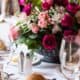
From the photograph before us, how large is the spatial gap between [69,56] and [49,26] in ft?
0.58

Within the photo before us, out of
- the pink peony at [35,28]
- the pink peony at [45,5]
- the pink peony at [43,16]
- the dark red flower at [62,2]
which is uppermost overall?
the dark red flower at [62,2]

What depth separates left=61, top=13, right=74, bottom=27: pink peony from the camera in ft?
4.01

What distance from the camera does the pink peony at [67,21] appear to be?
1.22 metres

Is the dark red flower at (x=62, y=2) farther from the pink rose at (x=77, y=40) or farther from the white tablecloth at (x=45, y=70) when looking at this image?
the white tablecloth at (x=45, y=70)

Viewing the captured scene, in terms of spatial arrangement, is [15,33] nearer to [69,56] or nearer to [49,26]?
[49,26]

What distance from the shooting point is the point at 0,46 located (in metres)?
1.51

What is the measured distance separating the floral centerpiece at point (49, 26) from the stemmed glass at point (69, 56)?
3cm

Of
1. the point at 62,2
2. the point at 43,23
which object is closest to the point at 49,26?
the point at 43,23

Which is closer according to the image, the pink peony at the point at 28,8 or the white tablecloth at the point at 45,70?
the white tablecloth at the point at 45,70

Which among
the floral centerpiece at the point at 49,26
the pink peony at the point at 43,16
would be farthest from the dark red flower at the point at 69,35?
the pink peony at the point at 43,16

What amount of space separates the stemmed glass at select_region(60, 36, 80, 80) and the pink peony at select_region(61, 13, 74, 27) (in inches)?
2.4

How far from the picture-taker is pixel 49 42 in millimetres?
1214

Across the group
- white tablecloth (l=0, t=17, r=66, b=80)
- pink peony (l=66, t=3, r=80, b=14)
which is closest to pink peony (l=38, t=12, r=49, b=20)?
→ pink peony (l=66, t=3, r=80, b=14)

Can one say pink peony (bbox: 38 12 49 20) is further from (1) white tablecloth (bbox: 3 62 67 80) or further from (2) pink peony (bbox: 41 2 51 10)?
(1) white tablecloth (bbox: 3 62 67 80)
